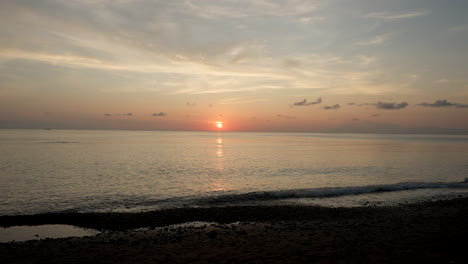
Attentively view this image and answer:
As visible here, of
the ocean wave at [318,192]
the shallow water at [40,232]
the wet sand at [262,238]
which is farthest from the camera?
Result: the ocean wave at [318,192]

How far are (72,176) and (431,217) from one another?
40.6 metres

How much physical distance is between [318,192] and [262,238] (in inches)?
697

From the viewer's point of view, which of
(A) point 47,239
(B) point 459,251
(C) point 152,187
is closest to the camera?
(B) point 459,251

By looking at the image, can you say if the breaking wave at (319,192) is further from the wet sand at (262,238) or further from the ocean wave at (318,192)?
the wet sand at (262,238)

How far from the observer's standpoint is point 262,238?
15352 mm

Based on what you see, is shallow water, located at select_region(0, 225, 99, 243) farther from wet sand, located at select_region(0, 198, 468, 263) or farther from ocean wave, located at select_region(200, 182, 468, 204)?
ocean wave, located at select_region(200, 182, 468, 204)

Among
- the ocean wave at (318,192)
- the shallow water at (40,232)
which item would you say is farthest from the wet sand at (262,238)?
the ocean wave at (318,192)

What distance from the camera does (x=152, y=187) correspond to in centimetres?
3375

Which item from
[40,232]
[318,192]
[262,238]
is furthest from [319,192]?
[40,232]

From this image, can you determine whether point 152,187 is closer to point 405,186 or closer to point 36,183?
point 36,183

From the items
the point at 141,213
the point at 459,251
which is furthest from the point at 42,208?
the point at 459,251

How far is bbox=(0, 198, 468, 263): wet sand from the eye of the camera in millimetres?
12281

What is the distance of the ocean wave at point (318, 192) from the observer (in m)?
28.7

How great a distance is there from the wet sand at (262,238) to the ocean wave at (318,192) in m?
6.02
